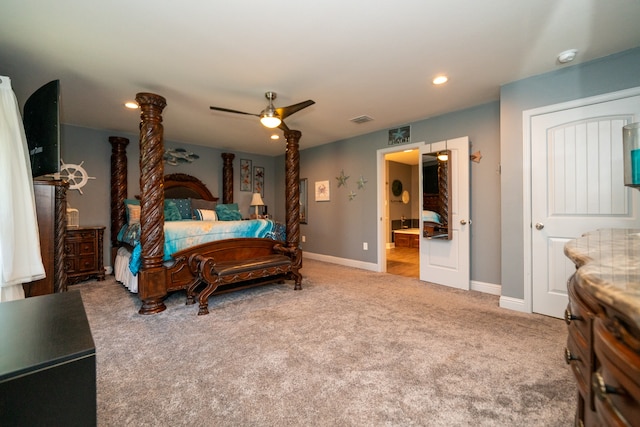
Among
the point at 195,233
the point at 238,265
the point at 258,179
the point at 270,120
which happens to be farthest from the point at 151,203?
the point at 258,179

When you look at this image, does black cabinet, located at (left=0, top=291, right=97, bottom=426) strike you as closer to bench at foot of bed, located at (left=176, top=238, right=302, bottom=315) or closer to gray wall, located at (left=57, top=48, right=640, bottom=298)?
bench at foot of bed, located at (left=176, top=238, right=302, bottom=315)

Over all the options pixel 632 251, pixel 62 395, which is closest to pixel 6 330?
pixel 62 395

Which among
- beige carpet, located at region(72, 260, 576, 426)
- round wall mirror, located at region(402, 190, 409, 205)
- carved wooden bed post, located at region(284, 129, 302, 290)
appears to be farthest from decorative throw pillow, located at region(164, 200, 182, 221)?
round wall mirror, located at region(402, 190, 409, 205)

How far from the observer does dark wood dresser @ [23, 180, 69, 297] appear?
2170mm

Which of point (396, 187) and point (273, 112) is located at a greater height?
point (273, 112)

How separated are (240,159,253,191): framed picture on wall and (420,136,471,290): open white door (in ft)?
13.2

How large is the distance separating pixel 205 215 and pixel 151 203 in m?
2.09

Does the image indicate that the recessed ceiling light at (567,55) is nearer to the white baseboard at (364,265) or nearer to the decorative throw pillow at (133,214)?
the white baseboard at (364,265)

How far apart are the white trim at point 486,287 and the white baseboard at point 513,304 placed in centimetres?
43

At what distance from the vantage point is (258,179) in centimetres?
648

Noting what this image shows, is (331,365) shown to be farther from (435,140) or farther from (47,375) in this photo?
(435,140)

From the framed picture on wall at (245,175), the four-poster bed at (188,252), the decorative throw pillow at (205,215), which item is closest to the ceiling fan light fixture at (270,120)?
the four-poster bed at (188,252)

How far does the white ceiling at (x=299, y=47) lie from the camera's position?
1830 millimetres

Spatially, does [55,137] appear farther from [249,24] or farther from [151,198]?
[249,24]
